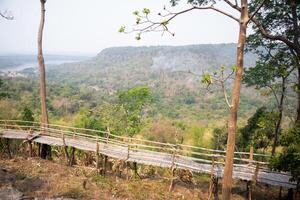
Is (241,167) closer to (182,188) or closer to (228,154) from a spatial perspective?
(182,188)

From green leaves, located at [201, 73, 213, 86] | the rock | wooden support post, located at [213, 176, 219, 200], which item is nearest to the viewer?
green leaves, located at [201, 73, 213, 86]

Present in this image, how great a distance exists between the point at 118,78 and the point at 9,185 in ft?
503

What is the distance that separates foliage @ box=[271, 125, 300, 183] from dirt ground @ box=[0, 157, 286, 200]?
3835mm

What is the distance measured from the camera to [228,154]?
6594 mm

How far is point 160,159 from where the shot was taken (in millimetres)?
12383

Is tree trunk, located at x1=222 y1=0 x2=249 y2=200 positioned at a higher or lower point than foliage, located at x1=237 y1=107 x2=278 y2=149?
higher

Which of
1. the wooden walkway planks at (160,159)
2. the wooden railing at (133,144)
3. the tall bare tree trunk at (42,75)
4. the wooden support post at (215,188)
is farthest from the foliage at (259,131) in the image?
the tall bare tree trunk at (42,75)

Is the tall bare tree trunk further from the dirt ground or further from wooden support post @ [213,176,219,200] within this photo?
wooden support post @ [213,176,219,200]

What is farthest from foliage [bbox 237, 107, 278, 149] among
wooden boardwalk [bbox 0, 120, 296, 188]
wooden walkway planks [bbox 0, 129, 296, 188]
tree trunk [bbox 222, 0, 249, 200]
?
tree trunk [bbox 222, 0, 249, 200]

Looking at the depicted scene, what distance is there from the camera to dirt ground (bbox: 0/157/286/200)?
10.7m

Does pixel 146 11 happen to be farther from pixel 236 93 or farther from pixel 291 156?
pixel 291 156

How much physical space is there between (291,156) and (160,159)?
17.7 ft

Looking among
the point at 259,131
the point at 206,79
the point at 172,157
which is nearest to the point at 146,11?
the point at 206,79

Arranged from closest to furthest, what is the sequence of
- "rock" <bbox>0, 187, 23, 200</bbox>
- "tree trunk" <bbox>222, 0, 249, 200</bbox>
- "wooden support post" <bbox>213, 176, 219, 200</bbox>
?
"tree trunk" <bbox>222, 0, 249, 200</bbox>, "rock" <bbox>0, 187, 23, 200</bbox>, "wooden support post" <bbox>213, 176, 219, 200</bbox>
